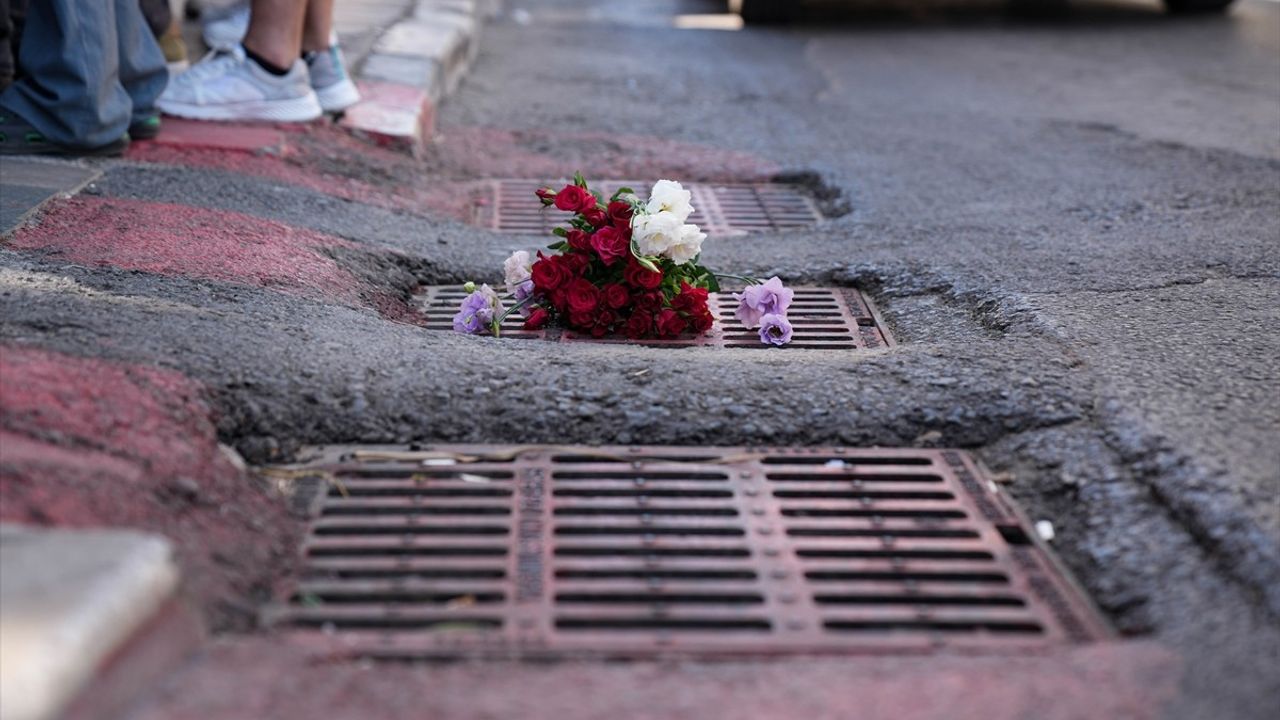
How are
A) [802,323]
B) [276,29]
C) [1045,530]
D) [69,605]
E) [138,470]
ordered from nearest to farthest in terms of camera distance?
1. [69,605]
2. [138,470]
3. [1045,530]
4. [802,323]
5. [276,29]

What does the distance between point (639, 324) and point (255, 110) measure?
6.13 ft

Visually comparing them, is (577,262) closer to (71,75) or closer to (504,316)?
(504,316)

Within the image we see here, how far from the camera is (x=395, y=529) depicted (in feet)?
6.48

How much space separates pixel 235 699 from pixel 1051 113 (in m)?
4.61

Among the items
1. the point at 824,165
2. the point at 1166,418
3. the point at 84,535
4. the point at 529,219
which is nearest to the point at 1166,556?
the point at 1166,418

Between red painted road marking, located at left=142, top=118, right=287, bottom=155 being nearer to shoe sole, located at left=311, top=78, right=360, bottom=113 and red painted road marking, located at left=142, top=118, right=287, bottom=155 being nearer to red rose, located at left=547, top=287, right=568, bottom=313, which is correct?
shoe sole, located at left=311, top=78, right=360, bottom=113

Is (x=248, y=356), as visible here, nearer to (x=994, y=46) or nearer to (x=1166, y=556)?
(x=1166, y=556)

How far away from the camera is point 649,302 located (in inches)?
111

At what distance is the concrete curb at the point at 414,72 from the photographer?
4461mm

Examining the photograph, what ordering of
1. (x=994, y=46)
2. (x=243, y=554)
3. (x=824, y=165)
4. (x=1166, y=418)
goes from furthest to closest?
(x=994, y=46) < (x=824, y=165) < (x=1166, y=418) < (x=243, y=554)

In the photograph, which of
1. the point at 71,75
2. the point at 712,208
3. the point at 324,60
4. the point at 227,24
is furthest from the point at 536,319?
the point at 227,24

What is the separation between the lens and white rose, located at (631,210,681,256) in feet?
9.02

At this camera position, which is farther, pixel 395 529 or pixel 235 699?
pixel 395 529

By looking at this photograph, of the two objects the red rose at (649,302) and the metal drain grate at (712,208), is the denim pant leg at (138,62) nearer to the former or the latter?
the metal drain grate at (712,208)
